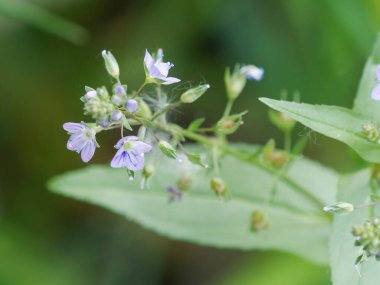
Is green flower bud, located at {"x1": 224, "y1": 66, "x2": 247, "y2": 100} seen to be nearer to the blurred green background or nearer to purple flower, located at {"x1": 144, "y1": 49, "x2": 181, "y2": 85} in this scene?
purple flower, located at {"x1": 144, "y1": 49, "x2": 181, "y2": 85}

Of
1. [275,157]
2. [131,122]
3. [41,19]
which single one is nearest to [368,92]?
[275,157]

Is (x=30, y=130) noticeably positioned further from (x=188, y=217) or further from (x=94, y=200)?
(x=188, y=217)

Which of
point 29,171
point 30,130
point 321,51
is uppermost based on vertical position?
point 321,51

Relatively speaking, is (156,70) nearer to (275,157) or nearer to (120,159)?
(120,159)

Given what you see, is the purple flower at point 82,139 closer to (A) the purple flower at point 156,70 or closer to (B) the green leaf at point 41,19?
(A) the purple flower at point 156,70

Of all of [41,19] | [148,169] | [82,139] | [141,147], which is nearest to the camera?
[141,147]

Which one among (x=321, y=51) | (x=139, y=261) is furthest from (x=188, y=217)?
(x=321, y=51)

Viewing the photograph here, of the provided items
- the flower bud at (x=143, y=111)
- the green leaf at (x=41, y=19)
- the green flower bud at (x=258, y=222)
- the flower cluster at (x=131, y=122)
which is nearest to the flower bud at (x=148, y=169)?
the flower cluster at (x=131, y=122)
